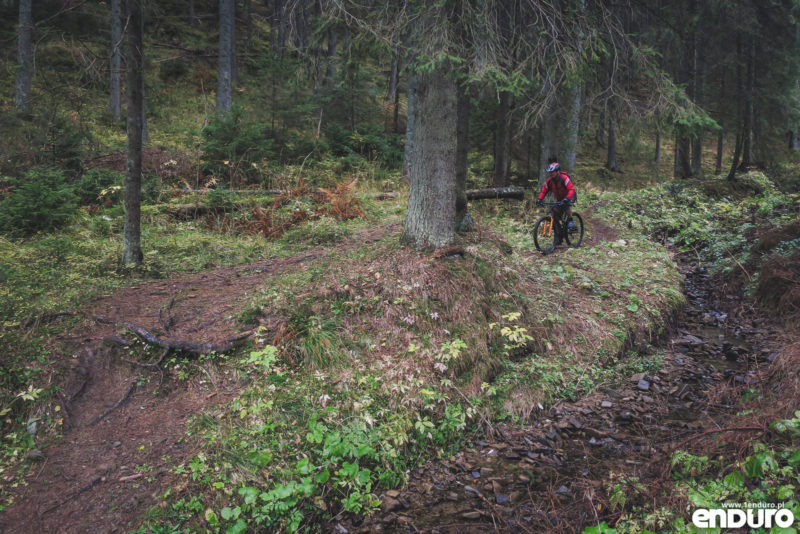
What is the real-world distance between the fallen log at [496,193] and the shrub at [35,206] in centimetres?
1031

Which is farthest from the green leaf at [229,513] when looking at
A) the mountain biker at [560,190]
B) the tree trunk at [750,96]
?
the tree trunk at [750,96]

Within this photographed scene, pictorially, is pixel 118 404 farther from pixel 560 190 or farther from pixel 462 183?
pixel 560 190

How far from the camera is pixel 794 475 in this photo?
126 inches

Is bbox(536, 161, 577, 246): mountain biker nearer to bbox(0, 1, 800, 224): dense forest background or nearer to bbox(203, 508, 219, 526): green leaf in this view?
bbox(0, 1, 800, 224): dense forest background

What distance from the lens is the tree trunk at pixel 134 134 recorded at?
688 cm

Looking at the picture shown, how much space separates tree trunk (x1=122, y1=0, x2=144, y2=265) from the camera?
271 inches

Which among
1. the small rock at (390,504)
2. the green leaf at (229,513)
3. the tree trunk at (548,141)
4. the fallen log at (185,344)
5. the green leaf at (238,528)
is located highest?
the tree trunk at (548,141)

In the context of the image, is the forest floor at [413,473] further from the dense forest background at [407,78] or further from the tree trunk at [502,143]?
the tree trunk at [502,143]

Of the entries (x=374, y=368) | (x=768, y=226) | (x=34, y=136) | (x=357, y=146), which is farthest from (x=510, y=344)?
(x=34, y=136)

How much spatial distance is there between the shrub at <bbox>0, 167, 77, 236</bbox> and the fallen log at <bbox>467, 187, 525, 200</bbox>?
1031 centimetres

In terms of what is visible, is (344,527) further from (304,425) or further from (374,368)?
(374,368)

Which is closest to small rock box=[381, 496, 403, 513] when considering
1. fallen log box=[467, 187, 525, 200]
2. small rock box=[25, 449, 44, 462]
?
small rock box=[25, 449, 44, 462]

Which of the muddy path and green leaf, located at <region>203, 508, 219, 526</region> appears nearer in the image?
green leaf, located at <region>203, 508, 219, 526</region>

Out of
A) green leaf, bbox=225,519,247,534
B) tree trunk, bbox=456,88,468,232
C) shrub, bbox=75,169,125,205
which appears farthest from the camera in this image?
shrub, bbox=75,169,125,205
